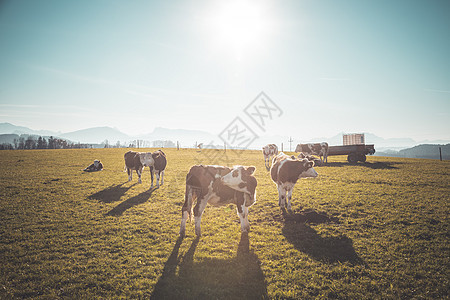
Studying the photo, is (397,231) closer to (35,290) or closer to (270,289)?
(270,289)

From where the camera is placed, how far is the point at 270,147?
27.4m

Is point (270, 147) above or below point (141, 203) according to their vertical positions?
above

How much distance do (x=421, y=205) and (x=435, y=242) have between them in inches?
162

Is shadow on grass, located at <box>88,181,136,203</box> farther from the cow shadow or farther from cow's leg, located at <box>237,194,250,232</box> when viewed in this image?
the cow shadow

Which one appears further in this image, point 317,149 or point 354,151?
point 317,149

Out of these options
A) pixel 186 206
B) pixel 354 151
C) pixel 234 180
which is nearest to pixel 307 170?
pixel 234 180

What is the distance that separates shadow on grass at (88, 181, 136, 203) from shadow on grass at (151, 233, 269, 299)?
7.48 meters

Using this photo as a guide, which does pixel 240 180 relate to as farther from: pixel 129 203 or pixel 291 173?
pixel 129 203

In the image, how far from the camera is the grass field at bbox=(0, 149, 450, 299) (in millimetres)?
4543

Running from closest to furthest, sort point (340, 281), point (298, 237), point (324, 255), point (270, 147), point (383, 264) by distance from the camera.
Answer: point (340, 281)
point (383, 264)
point (324, 255)
point (298, 237)
point (270, 147)

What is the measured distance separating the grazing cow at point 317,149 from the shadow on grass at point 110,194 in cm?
2431

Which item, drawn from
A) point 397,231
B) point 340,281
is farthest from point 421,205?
point 340,281

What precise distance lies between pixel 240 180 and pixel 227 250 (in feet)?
7.45

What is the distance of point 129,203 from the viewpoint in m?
10.7
